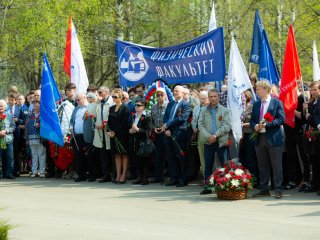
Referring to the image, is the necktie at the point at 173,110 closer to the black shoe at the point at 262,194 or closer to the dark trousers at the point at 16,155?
the black shoe at the point at 262,194

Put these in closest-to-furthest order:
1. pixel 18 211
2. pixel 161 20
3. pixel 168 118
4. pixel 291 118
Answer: pixel 18 211
pixel 291 118
pixel 168 118
pixel 161 20

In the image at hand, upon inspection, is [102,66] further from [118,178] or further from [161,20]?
[118,178]

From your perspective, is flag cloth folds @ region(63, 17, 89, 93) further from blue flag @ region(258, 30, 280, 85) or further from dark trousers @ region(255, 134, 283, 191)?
dark trousers @ region(255, 134, 283, 191)

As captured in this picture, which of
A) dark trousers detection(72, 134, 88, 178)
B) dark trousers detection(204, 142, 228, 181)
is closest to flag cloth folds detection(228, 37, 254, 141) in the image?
dark trousers detection(204, 142, 228, 181)

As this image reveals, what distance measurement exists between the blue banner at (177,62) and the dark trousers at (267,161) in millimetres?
2232

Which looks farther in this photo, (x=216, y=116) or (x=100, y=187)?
(x=100, y=187)

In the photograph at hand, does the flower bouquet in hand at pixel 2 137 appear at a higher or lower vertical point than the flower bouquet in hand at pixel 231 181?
higher

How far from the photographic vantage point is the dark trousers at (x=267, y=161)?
484 inches

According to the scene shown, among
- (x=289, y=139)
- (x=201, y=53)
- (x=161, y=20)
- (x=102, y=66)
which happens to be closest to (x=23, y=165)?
(x=201, y=53)

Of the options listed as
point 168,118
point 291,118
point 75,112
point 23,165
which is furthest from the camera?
point 23,165

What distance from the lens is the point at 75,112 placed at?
52.6 ft

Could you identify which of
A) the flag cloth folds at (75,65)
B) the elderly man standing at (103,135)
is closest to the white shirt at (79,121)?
the elderly man standing at (103,135)

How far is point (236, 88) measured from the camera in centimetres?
1334

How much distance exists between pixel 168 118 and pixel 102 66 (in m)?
23.9
